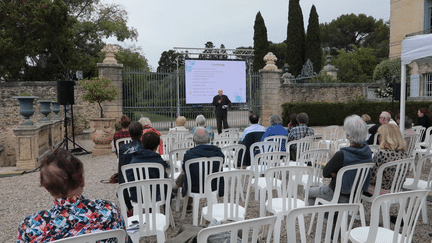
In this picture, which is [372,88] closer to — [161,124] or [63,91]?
[161,124]

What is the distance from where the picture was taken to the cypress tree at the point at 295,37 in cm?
2291

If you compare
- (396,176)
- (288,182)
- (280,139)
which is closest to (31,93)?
(280,139)

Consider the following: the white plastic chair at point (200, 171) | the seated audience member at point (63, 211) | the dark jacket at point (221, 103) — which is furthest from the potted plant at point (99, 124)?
the seated audience member at point (63, 211)

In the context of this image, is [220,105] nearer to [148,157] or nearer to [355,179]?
[148,157]

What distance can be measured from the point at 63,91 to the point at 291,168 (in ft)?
19.3

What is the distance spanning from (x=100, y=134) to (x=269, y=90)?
22.5 feet

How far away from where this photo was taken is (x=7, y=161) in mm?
8984

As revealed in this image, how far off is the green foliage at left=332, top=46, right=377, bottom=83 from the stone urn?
1542 centimetres

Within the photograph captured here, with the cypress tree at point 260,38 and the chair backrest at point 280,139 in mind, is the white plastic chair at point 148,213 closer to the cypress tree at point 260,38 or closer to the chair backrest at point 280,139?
the chair backrest at point 280,139

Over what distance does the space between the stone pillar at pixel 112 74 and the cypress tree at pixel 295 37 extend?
16.6 metres

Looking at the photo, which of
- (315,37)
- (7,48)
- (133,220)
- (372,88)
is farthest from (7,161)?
(315,37)

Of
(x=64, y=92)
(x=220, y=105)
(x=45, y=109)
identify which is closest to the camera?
(x=64, y=92)

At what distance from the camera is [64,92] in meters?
6.62

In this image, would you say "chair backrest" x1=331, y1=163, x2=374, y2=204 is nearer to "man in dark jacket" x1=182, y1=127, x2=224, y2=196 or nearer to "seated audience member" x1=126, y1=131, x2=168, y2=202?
"man in dark jacket" x1=182, y1=127, x2=224, y2=196
